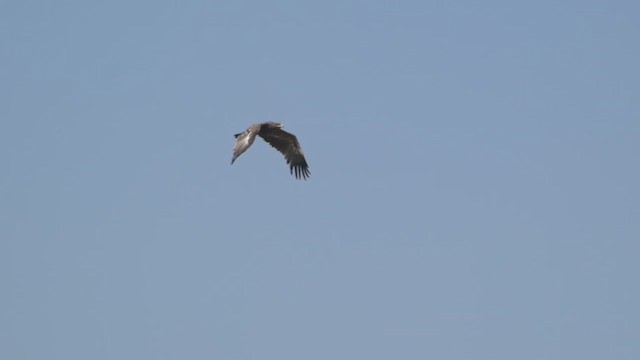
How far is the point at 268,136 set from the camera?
65438 millimetres

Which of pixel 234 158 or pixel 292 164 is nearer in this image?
pixel 234 158

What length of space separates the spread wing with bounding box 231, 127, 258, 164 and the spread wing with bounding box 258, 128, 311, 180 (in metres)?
3.64

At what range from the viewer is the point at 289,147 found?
66375mm

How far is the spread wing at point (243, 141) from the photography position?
5859 centimetres

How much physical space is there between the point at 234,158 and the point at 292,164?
950cm

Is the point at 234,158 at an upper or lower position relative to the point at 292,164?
lower

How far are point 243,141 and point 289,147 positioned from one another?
6.93 m

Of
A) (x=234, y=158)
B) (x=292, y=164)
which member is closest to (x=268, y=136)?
(x=292, y=164)

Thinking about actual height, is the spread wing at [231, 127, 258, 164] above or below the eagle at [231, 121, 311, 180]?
below

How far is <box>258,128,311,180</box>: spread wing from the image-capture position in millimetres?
65250

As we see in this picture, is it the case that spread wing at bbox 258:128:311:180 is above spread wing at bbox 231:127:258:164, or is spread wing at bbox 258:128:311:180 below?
above

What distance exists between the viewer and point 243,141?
2349 inches

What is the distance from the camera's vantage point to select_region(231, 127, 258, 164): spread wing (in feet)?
192

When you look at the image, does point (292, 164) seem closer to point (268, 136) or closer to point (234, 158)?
point (268, 136)
